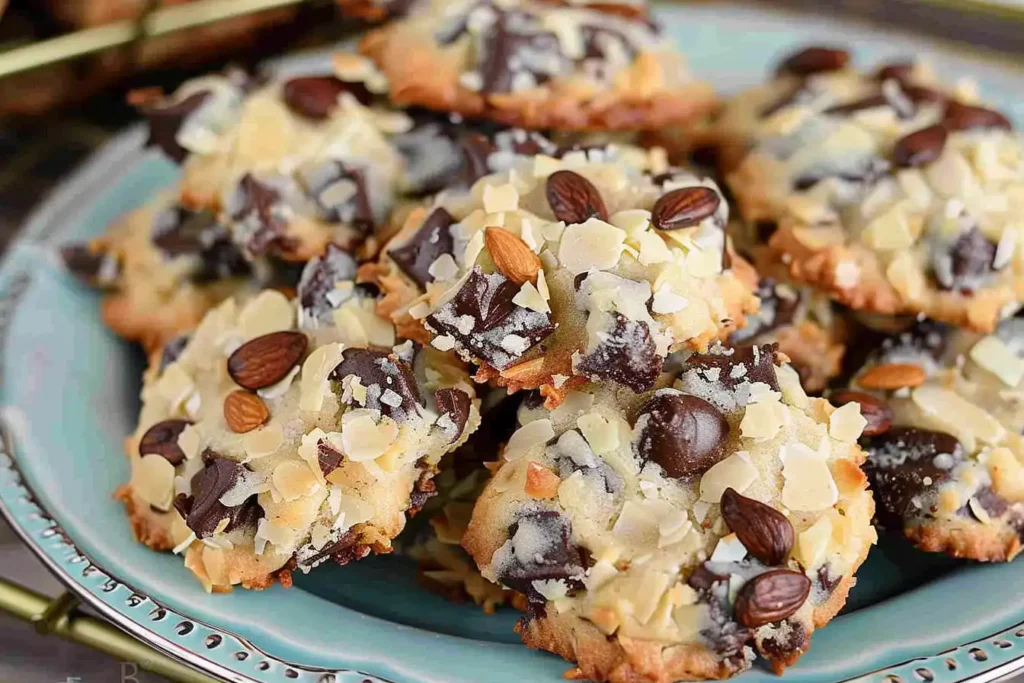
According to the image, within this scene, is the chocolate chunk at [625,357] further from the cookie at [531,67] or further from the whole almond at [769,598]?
the cookie at [531,67]

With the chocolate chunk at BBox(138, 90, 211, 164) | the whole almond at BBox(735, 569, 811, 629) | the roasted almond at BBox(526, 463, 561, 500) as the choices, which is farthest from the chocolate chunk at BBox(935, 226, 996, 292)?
the chocolate chunk at BBox(138, 90, 211, 164)

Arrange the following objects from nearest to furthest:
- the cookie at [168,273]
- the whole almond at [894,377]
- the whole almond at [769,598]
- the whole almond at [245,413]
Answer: the whole almond at [769,598], the whole almond at [245,413], the whole almond at [894,377], the cookie at [168,273]

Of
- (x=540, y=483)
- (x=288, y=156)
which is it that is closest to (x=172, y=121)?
(x=288, y=156)

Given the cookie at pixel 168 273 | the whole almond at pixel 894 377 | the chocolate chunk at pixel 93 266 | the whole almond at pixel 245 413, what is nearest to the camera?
the whole almond at pixel 245 413

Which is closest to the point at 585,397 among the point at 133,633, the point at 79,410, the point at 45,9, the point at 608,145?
the point at 608,145

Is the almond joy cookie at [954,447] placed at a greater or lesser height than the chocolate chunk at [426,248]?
lesser

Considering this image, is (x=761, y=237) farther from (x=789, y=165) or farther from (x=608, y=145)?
(x=608, y=145)

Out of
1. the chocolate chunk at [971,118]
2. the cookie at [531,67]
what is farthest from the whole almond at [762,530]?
the chocolate chunk at [971,118]

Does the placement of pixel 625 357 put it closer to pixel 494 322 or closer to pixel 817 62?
pixel 494 322
